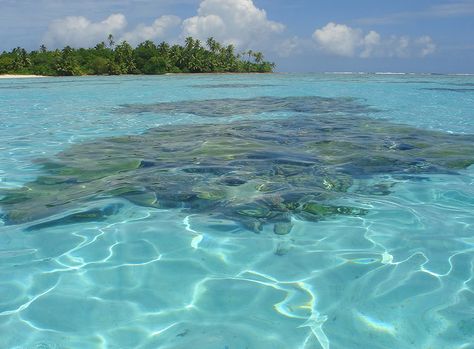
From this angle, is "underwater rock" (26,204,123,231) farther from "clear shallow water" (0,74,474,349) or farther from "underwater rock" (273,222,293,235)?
"underwater rock" (273,222,293,235)

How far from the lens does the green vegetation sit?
2416 inches

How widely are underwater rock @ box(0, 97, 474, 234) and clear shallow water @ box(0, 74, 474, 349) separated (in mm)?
255

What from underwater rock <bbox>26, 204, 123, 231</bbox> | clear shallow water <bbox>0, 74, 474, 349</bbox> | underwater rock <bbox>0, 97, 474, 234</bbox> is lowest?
clear shallow water <bbox>0, 74, 474, 349</bbox>

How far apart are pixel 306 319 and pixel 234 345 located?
1.55 ft

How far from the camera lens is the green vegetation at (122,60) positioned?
6138 cm

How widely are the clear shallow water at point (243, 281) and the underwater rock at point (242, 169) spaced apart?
0.84ft

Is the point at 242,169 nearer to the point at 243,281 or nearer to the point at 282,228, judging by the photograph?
the point at 282,228

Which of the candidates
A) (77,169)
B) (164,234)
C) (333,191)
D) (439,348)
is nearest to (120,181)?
(77,169)

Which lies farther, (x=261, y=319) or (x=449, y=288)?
(x=449, y=288)

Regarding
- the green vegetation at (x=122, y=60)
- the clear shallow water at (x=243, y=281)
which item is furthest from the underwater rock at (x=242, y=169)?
the green vegetation at (x=122, y=60)

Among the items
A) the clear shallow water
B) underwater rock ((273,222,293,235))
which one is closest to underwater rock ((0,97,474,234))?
underwater rock ((273,222,293,235))

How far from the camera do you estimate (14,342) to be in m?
2.33

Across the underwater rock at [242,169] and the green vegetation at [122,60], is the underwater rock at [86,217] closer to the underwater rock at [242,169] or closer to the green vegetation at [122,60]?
the underwater rock at [242,169]

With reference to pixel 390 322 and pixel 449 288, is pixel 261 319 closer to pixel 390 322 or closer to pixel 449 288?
pixel 390 322
